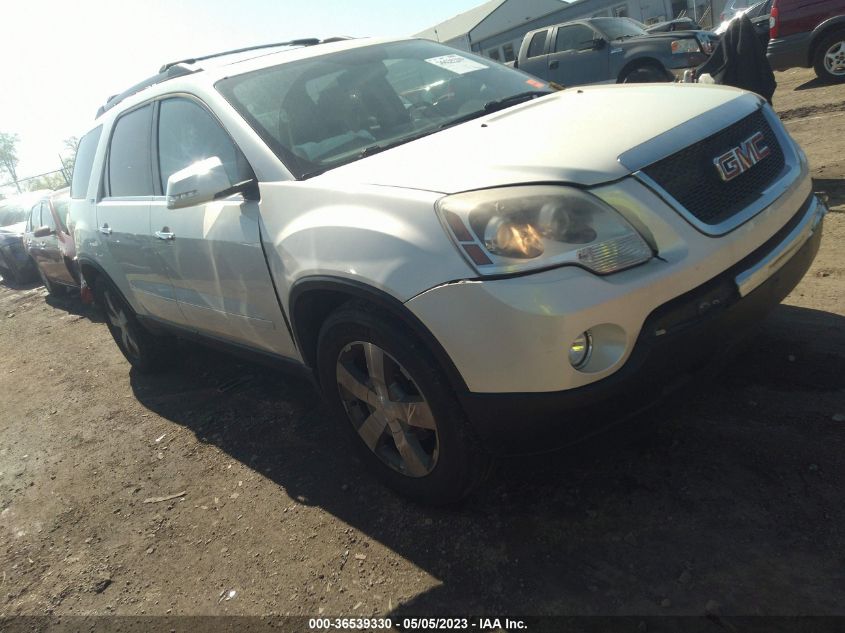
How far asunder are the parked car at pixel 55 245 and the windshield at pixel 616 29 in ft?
30.0

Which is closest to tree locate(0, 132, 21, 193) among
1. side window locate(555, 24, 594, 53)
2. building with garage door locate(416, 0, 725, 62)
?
building with garage door locate(416, 0, 725, 62)

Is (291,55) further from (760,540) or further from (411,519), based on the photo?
(760,540)

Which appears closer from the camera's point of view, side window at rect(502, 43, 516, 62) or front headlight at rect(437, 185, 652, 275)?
front headlight at rect(437, 185, 652, 275)

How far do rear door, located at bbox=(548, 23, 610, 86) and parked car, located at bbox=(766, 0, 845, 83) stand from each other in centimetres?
263

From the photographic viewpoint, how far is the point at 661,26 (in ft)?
52.1

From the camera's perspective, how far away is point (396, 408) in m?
2.53

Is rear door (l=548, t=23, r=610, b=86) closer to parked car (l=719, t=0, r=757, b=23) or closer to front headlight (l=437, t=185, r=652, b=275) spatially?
parked car (l=719, t=0, r=757, b=23)

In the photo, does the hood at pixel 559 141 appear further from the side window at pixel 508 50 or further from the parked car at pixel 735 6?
the side window at pixel 508 50

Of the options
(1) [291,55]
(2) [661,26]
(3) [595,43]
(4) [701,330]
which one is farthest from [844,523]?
(2) [661,26]

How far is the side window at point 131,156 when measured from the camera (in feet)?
13.0

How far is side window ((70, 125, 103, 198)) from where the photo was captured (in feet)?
16.2

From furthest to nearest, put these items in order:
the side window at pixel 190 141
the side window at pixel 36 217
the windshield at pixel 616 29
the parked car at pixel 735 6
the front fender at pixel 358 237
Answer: the parked car at pixel 735 6 → the windshield at pixel 616 29 → the side window at pixel 36 217 → the side window at pixel 190 141 → the front fender at pixel 358 237

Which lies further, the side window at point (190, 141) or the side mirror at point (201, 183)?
the side window at point (190, 141)

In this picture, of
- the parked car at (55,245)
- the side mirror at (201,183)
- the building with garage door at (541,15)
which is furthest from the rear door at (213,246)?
the building with garage door at (541,15)
